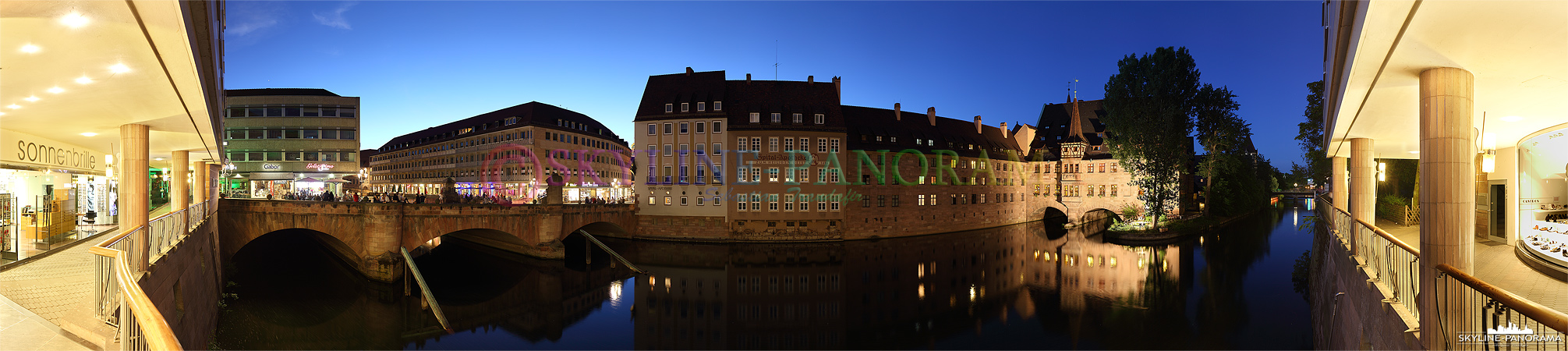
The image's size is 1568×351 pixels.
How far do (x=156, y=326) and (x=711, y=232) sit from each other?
3064 centimetres

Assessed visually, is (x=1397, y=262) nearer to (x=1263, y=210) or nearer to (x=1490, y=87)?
(x=1490, y=87)

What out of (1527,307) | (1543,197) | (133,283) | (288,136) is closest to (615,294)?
(133,283)

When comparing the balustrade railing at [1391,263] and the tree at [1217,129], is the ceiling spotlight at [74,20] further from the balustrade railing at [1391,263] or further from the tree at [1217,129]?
the tree at [1217,129]

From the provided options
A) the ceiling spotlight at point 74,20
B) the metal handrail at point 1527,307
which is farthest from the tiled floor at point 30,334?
the metal handrail at point 1527,307

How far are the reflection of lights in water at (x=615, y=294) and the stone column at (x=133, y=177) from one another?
1219 cm

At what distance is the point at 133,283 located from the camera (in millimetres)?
4539

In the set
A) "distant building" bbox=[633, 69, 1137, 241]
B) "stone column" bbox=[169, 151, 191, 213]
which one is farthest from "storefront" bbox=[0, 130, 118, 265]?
"distant building" bbox=[633, 69, 1137, 241]

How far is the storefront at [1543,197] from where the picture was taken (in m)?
8.93

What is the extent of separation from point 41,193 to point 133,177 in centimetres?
610

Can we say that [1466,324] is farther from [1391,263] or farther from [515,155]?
[515,155]

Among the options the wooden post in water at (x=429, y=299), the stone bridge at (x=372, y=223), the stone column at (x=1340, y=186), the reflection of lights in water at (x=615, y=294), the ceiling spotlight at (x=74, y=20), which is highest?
the ceiling spotlight at (x=74, y=20)

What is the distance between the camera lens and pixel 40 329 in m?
6.38

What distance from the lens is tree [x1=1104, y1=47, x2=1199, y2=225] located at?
31391 millimetres

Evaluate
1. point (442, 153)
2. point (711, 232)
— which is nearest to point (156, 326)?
point (711, 232)
